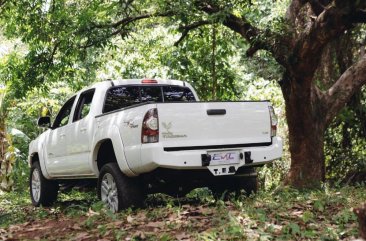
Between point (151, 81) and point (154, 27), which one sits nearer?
point (151, 81)

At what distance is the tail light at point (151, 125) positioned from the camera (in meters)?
5.65

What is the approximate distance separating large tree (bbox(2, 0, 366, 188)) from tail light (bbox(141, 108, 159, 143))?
120 inches

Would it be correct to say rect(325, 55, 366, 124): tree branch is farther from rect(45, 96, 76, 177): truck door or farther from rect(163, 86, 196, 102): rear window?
rect(45, 96, 76, 177): truck door

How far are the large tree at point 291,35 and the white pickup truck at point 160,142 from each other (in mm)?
2094

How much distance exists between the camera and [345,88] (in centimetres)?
924

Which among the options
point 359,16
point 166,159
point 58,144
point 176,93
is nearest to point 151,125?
point 166,159

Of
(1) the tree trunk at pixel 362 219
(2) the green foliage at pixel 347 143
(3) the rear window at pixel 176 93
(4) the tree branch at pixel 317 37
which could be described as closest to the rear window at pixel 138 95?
(3) the rear window at pixel 176 93

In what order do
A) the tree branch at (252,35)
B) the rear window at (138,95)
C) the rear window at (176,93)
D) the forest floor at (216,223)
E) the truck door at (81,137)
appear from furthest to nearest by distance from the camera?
the tree branch at (252,35)
the rear window at (176,93)
the rear window at (138,95)
the truck door at (81,137)
the forest floor at (216,223)

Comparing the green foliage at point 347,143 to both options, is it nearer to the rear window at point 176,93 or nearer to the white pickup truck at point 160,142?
the rear window at point 176,93

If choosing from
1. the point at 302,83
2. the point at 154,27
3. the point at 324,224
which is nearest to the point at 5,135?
the point at 154,27

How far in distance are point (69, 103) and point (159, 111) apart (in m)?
3.06

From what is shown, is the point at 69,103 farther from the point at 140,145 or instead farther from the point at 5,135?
the point at 5,135

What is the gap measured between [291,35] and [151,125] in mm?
4313

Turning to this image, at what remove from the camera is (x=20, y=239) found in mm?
5273
